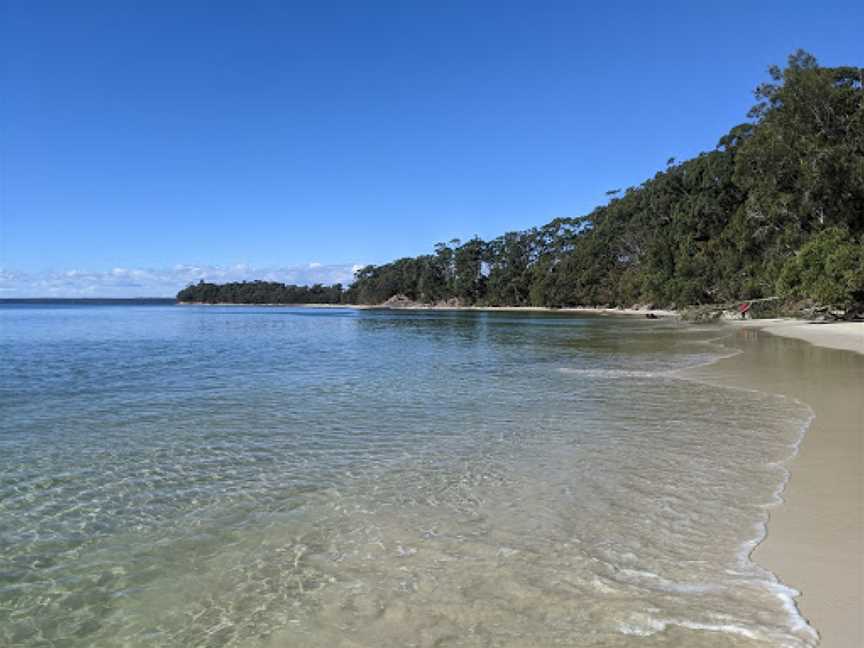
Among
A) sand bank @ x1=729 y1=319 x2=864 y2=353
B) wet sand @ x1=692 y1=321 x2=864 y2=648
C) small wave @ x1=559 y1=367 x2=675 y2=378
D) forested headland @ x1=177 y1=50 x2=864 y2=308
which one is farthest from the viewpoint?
forested headland @ x1=177 y1=50 x2=864 y2=308

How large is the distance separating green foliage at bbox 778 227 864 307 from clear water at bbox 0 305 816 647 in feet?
85.6

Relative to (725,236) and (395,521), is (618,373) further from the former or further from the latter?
(725,236)

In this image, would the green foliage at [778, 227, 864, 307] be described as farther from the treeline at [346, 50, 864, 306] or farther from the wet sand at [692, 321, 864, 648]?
the wet sand at [692, 321, 864, 648]

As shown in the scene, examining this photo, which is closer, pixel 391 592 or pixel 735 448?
pixel 391 592

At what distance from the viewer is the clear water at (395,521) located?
162 inches

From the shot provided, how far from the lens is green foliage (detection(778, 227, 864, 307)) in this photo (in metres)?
33.5

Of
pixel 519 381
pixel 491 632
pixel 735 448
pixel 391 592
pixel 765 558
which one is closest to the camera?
pixel 491 632

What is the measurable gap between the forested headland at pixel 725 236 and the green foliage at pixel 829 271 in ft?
0.24

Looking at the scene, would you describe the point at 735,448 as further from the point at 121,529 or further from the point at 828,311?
the point at 828,311

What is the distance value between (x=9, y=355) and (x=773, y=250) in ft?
181

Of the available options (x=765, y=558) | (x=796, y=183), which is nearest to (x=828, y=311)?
(x=796, y=183)

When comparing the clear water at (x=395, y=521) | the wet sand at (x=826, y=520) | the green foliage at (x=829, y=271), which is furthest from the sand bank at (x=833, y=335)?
the clear water at (x=395, y=521)

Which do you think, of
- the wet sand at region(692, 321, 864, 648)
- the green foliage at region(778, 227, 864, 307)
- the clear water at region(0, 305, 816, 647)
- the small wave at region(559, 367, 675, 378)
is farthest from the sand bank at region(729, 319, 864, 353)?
the clear water at region(0, 305, 816, 647)

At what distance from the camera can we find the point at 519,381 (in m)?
16.8
